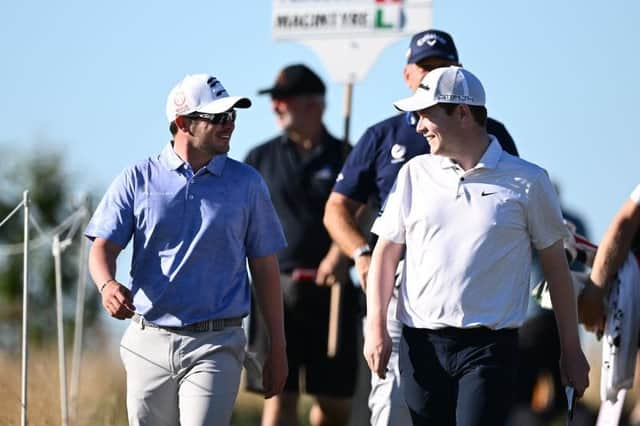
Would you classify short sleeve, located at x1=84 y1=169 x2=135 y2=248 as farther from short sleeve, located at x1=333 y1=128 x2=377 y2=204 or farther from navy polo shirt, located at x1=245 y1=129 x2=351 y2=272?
navy polo shirt, located at x1=245 y1=129 x2=351 y2=272

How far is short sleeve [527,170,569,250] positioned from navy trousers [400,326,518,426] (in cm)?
44

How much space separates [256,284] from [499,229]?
1.27m

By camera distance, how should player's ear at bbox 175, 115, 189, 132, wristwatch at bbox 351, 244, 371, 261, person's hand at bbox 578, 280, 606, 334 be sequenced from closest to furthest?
player's ear at bbox 175, 115, 189, 132 → person's hand at bbox 578, 280, 606, 334 → wristwatch at bbox 351, 244, 371, 261

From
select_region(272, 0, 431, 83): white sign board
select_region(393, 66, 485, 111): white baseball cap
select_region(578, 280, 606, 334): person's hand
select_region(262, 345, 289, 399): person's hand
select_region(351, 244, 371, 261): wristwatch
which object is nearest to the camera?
select_region(393, 66, 485, 111): white baseball cap

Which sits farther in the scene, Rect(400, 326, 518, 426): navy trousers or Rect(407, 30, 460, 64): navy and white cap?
Rect(407, 30, 460, 64): navy and white cap

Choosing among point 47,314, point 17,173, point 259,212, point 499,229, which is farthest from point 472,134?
point 17,173

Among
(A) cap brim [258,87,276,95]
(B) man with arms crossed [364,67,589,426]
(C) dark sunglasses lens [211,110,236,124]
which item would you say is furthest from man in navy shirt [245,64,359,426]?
(B) man with arms crossed [364,67,589,426]

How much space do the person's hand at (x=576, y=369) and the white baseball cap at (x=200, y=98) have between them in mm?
1820

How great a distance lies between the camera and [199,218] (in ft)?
27.0

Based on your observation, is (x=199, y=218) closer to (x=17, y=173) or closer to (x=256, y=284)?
(x=256, y=284)

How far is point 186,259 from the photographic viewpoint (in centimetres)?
819

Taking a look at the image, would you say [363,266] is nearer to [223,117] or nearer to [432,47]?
[432,47]

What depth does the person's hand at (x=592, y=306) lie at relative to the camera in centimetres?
959

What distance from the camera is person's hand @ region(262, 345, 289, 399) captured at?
8477 mm
